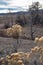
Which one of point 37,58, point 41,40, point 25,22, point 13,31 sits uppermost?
point 41,40

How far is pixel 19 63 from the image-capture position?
602cm

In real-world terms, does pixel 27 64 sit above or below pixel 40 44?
below

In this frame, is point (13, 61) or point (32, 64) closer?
point (13, 61)

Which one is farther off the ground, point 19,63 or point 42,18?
point 19,63

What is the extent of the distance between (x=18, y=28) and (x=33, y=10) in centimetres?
2363

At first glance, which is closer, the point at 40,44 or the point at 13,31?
the point at 40,44

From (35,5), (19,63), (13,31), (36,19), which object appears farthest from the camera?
(36,19)

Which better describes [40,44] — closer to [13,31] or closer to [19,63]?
[19,63]

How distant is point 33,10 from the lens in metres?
36.6

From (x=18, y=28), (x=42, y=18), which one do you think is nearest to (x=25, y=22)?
(x=42, y=18)

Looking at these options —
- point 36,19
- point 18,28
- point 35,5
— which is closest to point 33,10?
point 35,5

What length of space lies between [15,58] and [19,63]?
161 millimetres

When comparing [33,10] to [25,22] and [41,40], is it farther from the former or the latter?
[41,40]

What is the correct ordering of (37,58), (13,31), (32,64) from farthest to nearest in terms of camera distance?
(13,31) < (32,64) < (37,58)
